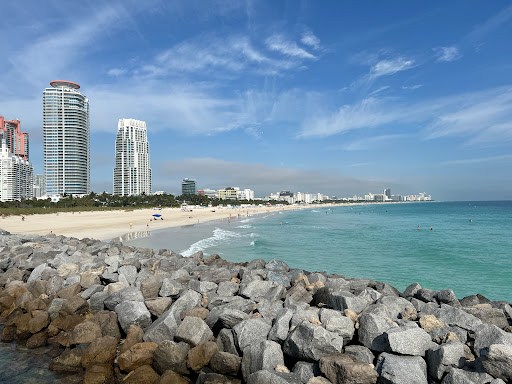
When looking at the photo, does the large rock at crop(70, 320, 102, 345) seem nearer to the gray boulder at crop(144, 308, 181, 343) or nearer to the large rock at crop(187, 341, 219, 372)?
the gray boulder at crop(144, 308, 181, 343)

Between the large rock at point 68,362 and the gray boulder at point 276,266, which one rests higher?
the gray boulder at point 276,266

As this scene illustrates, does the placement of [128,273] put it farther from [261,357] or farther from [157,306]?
[261,357]

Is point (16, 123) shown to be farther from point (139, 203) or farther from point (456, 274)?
point (456, 274)

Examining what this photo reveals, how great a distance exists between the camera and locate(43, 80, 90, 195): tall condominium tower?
136 m

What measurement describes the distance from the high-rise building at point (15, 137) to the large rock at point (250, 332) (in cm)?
22021

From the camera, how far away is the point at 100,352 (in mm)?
6207

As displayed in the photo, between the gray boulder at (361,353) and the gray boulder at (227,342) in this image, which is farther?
the gray boulder at (227,342)

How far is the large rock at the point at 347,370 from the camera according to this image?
14.6ft

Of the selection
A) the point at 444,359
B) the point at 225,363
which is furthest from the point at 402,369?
the point at 225,363

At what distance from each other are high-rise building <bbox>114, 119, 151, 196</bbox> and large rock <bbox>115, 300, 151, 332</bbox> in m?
170

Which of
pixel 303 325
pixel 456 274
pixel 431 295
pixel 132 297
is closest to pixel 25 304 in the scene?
pixel 132 297

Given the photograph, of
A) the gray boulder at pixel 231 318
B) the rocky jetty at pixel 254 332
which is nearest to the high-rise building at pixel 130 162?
the rocky jetty at pixel 254 332

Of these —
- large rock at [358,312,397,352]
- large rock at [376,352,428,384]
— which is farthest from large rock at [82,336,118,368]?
large rock at [376,352,428,384]

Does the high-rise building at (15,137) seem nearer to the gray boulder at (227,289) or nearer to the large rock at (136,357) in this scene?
the gray boulder at (227,289)
